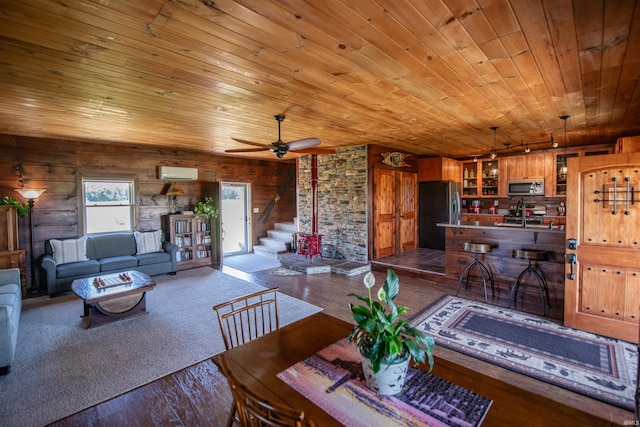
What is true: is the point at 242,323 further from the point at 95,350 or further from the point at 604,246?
the point at 604,246

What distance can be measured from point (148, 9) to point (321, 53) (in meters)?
1.14

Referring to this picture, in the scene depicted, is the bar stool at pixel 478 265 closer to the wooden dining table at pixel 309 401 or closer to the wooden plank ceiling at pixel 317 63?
the wooden plank ceiling at pixel 317 63

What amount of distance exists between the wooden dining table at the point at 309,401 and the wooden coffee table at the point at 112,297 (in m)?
2.94

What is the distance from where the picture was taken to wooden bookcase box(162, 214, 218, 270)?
6.71 metres

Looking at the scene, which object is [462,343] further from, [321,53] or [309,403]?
[321,53]

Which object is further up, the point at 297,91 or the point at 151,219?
the point at 297,91

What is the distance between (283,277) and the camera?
601 cm

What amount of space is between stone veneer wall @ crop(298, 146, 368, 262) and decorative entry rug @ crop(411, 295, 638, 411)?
2.66 meters

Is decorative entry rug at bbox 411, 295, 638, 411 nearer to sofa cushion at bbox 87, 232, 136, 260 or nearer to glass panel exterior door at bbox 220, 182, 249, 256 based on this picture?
sofa cushion at bbox 87, 232, 136, 260

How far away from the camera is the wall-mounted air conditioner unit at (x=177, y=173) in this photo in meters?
6.63

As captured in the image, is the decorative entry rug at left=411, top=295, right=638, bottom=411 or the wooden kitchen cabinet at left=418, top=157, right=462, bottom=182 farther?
the wooden kitchen cabinet at left=418, top=157, right=462, bottom=182

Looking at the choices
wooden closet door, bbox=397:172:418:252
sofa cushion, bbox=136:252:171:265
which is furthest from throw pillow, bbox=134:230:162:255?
wooden closet door, bbox=397:172:418:252

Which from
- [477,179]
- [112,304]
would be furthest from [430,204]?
[112,304]

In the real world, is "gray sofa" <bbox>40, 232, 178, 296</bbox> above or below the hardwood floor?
above
